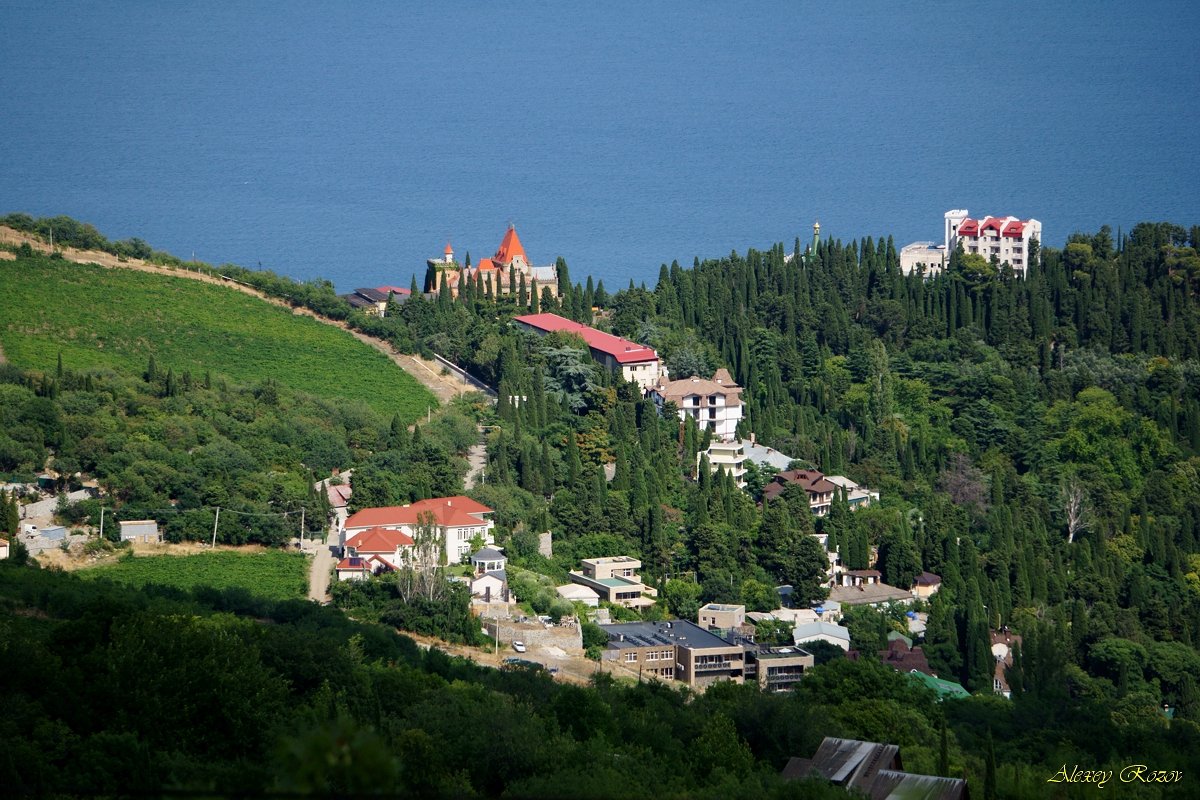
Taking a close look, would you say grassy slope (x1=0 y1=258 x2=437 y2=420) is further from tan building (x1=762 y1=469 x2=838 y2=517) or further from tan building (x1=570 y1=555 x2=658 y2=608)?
tan building (x1=570 y1=555 x2=658 y2=608)

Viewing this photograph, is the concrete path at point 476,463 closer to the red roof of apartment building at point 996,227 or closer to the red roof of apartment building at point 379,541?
the red roof of apartment building at point 379,541

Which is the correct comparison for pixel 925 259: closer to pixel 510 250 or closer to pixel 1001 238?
pixel 1001 238

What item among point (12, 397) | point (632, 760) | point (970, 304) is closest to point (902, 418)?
point (970, 304)

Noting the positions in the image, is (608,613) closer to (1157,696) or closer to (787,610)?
(787,610)

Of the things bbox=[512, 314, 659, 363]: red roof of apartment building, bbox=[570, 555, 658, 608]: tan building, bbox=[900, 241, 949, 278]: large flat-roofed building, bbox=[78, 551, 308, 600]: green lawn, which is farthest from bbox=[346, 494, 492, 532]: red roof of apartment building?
bbox=[900, 241, 949, 278]: large flat-roofed building

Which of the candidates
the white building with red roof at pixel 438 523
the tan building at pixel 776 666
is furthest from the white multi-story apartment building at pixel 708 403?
the tan building at pixel 776 666

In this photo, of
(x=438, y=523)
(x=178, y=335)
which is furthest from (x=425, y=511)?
(x=178, y=335)
